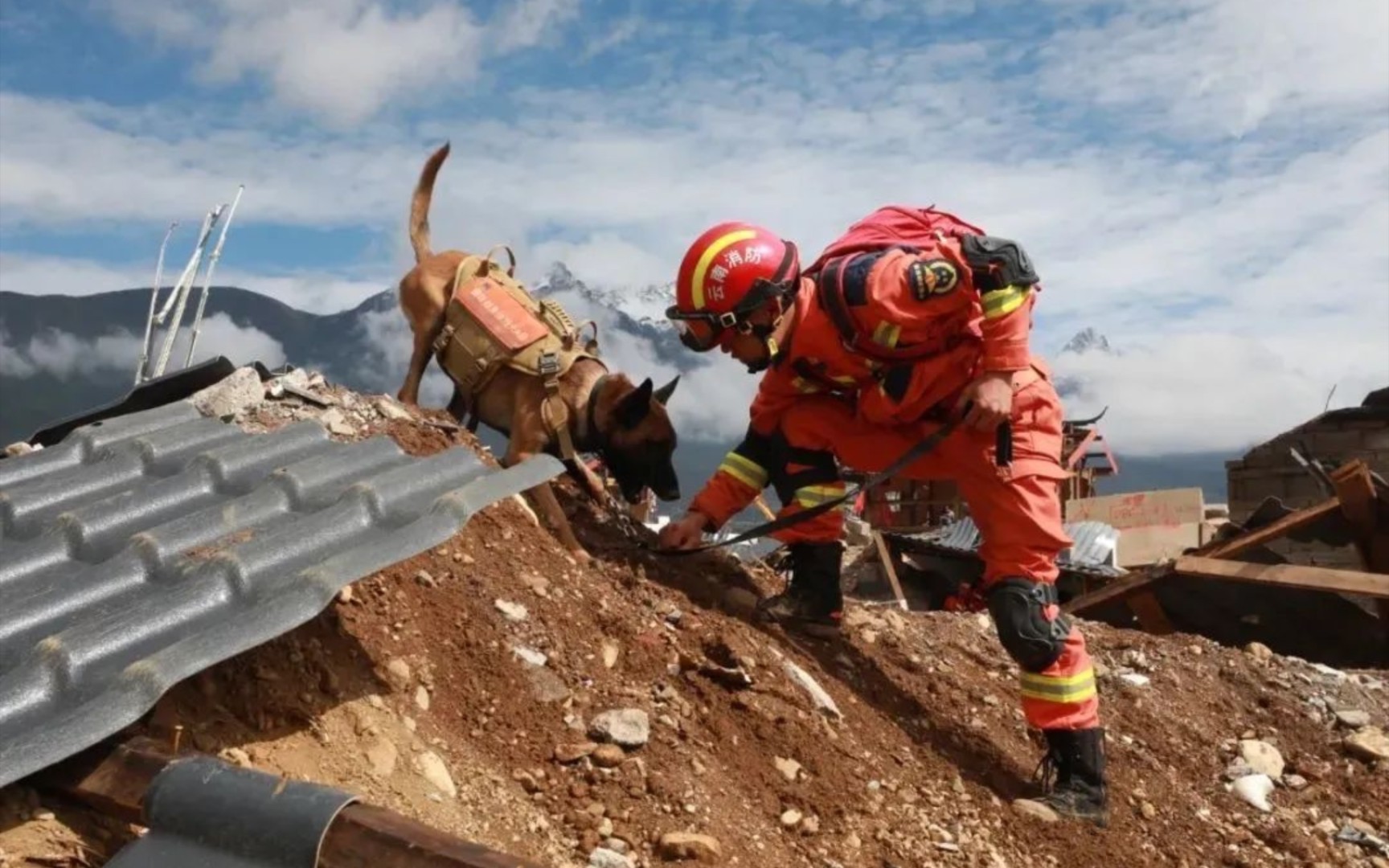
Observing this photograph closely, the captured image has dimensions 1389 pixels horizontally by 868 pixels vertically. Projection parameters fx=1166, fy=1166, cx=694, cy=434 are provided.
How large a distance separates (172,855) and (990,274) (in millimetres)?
2736

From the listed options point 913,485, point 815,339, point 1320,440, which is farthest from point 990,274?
point 913,485

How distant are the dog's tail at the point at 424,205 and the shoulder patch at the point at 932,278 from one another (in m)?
3.89

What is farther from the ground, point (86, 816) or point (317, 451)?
point (317, 451)

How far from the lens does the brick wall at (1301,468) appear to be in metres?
11.3

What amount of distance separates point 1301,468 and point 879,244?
1004cm

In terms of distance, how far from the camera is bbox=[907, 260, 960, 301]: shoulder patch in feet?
11.9

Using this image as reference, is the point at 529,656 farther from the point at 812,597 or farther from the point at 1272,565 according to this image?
the point at 1272,565

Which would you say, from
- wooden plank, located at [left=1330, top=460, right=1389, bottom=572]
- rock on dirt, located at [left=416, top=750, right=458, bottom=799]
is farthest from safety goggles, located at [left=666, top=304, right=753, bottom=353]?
wooden plank, located at [left=1330, top=460, right=1389, bottom=572]

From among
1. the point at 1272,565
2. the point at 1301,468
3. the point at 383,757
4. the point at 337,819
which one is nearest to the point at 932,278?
the point at 383,757

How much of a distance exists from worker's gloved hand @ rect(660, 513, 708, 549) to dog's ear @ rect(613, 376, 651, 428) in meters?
1.07

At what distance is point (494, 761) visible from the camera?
2.78m

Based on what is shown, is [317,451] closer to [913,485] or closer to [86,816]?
[86,816]

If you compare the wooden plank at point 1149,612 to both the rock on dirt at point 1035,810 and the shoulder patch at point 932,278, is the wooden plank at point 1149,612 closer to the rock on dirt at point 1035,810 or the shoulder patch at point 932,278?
the rock on dirt at point 1035,810

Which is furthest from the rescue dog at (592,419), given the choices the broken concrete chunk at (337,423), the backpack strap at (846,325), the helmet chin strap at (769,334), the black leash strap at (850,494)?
the backpack strap at (846,325)
